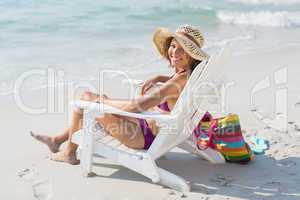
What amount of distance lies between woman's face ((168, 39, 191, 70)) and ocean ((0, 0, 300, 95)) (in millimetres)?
2819

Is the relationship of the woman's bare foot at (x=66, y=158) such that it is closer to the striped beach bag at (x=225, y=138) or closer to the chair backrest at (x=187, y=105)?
the chair backrest at (x=187, y=105)

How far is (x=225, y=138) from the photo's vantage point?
13.1 ft

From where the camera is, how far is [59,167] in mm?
3975

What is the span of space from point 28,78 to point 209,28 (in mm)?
5469

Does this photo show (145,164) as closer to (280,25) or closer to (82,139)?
(82,139)

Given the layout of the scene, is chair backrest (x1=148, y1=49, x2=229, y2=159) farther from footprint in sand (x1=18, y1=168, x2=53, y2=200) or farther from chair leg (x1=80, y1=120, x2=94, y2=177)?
footprint in sand (x1=18, y1=168, x2=53, y2=200)

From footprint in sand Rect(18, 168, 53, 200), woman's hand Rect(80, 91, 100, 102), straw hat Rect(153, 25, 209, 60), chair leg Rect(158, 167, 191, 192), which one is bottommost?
footprint in sand Rect(18, 168, 53, 200)

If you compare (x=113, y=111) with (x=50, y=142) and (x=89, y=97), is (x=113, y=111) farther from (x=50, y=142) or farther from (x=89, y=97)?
(x=50, y=142)

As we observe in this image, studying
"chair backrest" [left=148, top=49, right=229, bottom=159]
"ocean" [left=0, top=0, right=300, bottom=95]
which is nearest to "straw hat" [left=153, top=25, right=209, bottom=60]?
"chair backrest" [left=148, top=49, right=229, bottom=159]

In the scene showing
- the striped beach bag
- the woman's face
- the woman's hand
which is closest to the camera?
the woman's face

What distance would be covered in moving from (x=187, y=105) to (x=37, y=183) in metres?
1.18

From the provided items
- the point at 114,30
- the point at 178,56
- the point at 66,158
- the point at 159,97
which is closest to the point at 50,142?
the point at 66,158

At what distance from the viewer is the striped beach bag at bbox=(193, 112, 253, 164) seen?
397 cm

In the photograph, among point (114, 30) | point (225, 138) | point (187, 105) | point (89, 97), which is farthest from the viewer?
point (114, 30)
